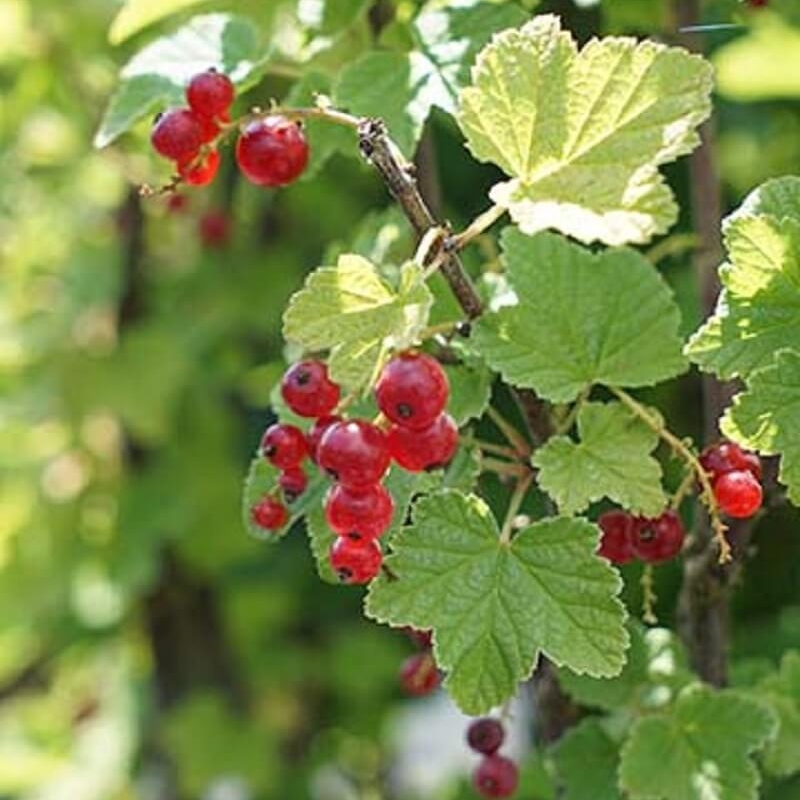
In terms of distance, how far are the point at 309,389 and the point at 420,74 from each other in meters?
0.25

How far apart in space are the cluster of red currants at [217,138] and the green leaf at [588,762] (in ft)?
1.22

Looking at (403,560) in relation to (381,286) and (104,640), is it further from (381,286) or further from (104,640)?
(104,640)

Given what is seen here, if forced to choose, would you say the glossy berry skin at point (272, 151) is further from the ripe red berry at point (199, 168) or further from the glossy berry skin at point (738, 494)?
the glossy berry skin at point (738, 494)

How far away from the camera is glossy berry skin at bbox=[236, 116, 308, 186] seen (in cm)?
90

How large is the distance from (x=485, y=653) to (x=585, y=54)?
0.92 ft

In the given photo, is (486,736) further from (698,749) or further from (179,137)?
(179,137)

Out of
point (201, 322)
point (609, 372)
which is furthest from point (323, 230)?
point (609, 372)

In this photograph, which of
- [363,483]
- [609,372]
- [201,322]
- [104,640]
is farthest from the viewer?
[104,640]

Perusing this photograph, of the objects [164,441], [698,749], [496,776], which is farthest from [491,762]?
[164,441]

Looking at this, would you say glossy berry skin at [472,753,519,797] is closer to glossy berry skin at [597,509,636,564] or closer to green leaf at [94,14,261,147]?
A: glossy berry skin at [597,509,636,564]

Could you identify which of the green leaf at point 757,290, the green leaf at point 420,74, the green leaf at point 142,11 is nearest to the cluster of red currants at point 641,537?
the green leaf at point 757,290

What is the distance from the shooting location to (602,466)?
34.4 inches

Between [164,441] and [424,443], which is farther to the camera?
[164,441]

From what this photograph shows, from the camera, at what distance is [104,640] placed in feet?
7.33
